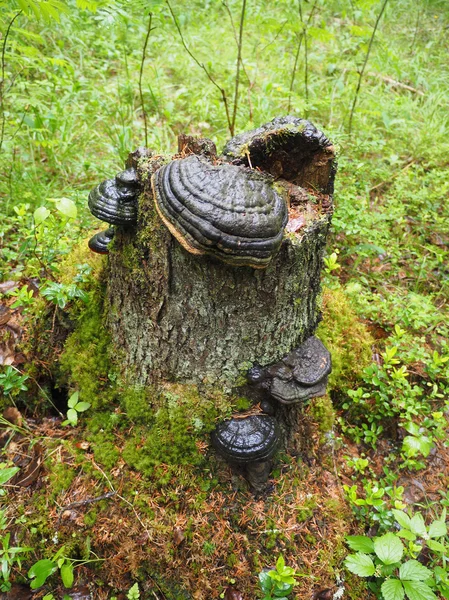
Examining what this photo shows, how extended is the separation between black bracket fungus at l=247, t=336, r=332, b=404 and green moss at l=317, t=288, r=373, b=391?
107cm

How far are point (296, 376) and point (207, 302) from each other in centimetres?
77

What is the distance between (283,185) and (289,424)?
175cm

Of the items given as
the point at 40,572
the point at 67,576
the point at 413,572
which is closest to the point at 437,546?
the point at 413,572

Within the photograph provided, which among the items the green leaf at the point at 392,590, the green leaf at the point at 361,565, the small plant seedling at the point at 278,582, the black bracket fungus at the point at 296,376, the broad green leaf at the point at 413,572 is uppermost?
the black bracket fungus at the point at 296,376

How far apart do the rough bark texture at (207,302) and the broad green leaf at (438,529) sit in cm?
143

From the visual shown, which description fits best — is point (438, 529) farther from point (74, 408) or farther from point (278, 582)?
point (74, 408)

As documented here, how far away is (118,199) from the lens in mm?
2656

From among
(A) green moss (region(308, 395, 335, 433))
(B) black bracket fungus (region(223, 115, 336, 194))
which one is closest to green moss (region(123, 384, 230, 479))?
(A) green moss (region(308, 395, 335, 433))

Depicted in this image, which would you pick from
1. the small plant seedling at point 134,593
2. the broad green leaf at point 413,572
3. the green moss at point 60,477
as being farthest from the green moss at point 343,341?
the green moss at point 60,477

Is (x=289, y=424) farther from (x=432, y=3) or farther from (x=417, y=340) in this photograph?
(x=432, y=3)

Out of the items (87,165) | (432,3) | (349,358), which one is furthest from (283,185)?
(432,3)

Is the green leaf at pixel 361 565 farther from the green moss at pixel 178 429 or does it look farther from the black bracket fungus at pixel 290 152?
the black bracket fungus at pixel 290 152

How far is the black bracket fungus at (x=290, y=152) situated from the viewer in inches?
104

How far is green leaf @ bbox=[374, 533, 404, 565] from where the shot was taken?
2469 millimetres
